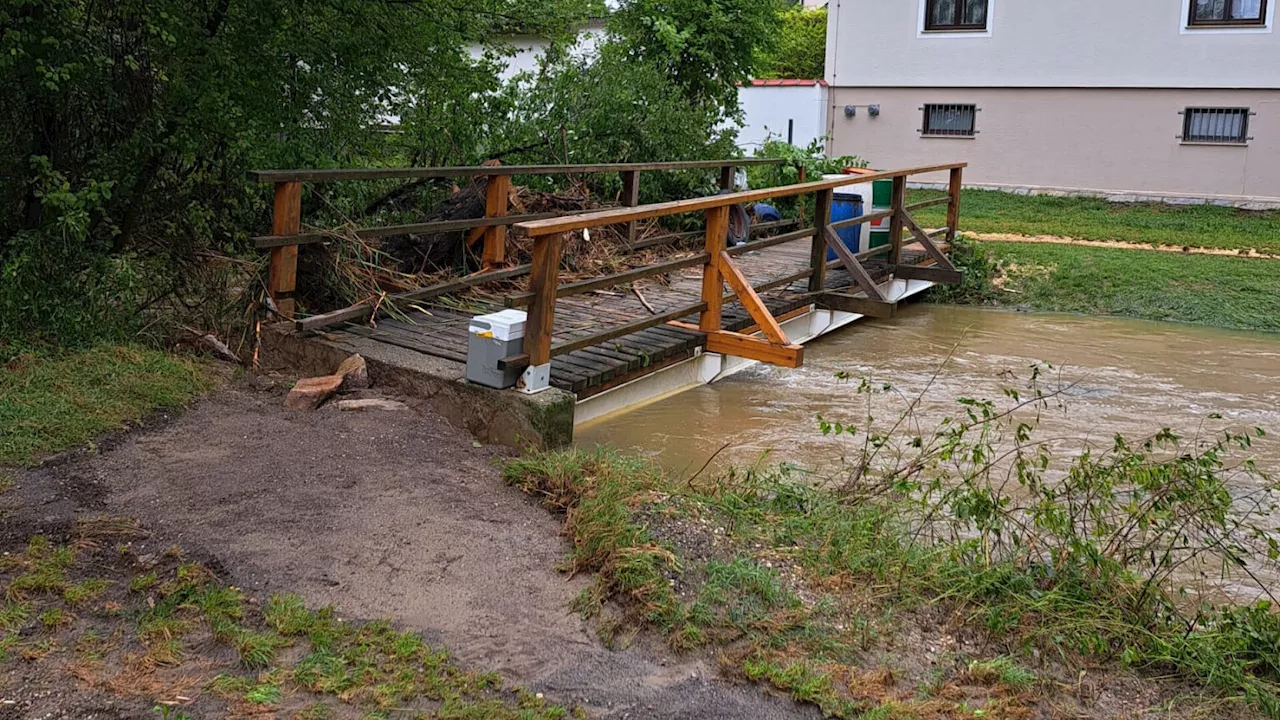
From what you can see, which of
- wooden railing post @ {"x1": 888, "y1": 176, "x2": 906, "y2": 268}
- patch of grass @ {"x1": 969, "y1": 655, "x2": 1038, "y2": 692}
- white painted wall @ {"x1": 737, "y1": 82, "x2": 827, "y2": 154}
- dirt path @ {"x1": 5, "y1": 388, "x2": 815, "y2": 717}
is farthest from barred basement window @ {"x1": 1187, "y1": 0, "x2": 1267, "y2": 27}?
patch of grass @ {"x1": 969, "y1": 655, "x2": 1038, "y2": 692}

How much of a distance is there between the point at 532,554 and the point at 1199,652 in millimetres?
2413

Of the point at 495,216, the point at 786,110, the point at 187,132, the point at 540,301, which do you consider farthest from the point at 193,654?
the point at 786,110

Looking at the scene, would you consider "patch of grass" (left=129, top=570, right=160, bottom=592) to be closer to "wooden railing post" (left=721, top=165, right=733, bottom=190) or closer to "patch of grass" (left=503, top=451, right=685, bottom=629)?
"patch of grass" (left=503, top=451, right=685, bottom=629)

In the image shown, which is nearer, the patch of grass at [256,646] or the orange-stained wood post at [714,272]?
the patch of grass at [256,646]

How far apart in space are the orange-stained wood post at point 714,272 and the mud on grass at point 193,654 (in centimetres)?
458

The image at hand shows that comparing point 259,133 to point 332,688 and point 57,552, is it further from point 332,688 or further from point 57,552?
point 332,688

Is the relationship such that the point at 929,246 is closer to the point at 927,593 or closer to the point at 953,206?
the point at 953,206

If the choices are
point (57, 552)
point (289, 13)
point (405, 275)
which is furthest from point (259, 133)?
point (57, 552)

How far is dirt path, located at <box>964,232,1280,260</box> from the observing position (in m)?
14.9

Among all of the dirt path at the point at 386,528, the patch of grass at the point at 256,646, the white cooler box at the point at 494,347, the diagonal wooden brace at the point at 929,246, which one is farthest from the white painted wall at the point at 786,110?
the patch of grass at the point at 256,646

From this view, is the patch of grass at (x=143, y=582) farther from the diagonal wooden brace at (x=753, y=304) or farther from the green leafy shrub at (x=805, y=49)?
the green leafy shrub at (x=805, y=49)

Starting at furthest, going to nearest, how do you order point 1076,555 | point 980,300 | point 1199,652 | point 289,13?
1. point 980,300
2. point 289,13
3. point 1076,555
4. point 1199,652

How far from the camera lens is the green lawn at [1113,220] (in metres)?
16.2

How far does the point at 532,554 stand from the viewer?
15.3 ft
